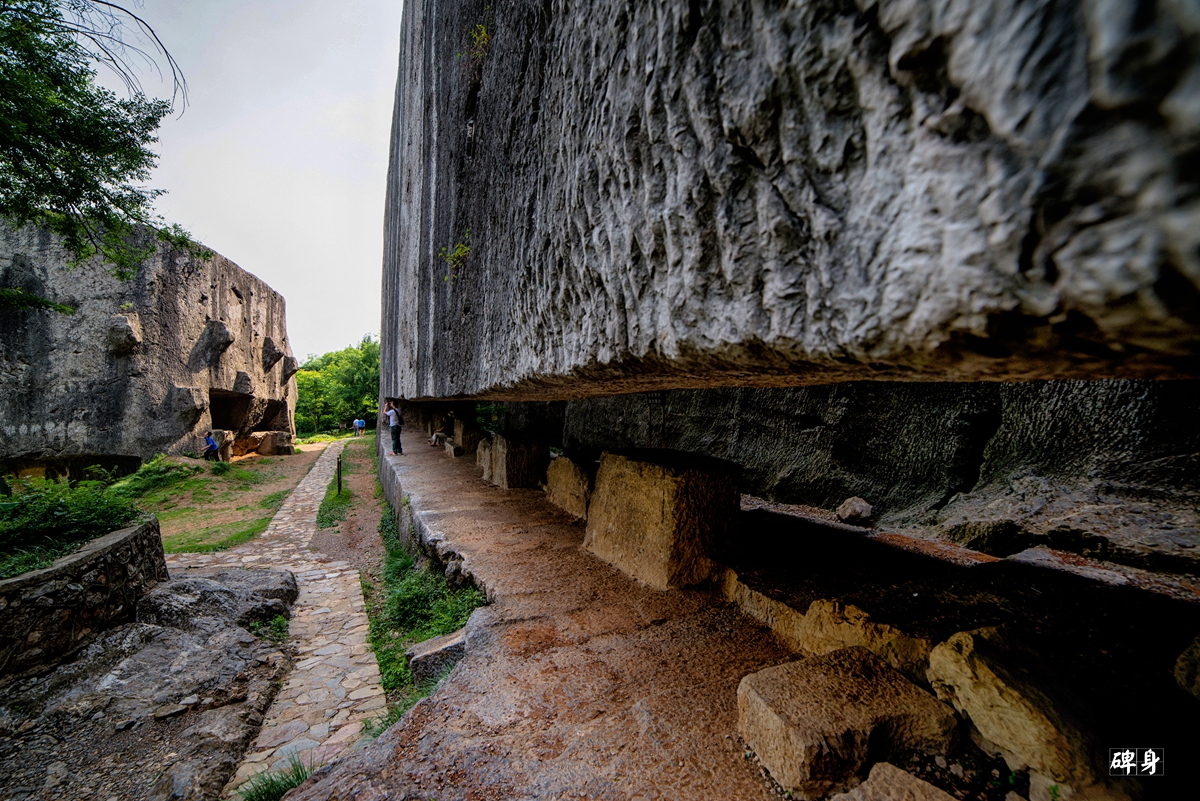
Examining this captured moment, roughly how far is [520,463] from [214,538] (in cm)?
569

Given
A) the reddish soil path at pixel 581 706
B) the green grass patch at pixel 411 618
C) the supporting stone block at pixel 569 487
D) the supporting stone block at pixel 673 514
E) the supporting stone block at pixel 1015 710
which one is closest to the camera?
the supporting stone block at pixel 1015 710

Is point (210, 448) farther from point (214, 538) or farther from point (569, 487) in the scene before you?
point (569, 487)

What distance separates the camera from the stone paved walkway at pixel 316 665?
2805 millimetres

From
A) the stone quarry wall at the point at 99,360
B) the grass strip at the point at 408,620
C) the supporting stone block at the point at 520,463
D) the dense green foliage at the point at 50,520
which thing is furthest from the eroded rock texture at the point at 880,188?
the stone quarry wall at the point at 99,360

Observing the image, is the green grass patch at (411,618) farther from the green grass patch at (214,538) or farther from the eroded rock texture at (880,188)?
the green grass patch at (214,538)

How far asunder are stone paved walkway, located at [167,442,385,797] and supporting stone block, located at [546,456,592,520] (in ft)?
6.30

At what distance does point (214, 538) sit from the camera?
7.45 m

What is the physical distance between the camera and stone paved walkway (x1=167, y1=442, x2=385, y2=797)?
2805mm

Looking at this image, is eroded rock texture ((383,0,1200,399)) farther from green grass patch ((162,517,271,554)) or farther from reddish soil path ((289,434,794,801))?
green grass patch ((162,517,271,554))

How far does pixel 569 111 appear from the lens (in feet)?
Result: 5.21

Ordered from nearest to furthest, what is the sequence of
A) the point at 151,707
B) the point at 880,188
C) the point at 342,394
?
the point at 880,188, the point at 151,707, the point at 342,394

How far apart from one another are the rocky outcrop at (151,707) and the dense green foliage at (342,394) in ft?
96.3

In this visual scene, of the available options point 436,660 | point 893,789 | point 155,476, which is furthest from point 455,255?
point 155,476

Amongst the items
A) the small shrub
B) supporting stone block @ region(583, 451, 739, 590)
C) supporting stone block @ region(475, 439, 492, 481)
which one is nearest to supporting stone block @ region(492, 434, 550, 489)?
supporting stone block @ region(475, 439, 492, 481)
